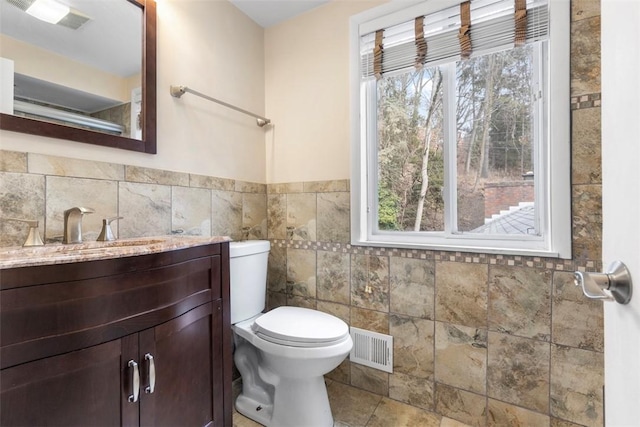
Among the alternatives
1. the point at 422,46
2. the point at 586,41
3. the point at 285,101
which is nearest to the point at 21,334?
the point at 285,101

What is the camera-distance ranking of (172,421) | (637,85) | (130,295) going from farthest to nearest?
(172,421) < (130,295) < (637,85)

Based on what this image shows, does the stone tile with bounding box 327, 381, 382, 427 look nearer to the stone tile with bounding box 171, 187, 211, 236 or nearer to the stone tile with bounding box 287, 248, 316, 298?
the stone tile with bounding box 287, 248, 316, 298

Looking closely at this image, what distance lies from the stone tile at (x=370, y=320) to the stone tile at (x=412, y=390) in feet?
0.81

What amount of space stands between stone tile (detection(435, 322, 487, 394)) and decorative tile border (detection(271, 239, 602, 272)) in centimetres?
33

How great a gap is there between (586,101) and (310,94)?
135 cm

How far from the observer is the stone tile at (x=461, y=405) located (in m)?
1.36

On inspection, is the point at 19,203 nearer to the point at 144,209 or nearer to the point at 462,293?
the point at 144,209

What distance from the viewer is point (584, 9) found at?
115cm

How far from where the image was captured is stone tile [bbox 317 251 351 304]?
170 centimetres

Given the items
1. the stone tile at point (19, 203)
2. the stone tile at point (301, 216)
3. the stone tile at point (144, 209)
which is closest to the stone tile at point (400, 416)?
the stone tile at point (301, 216)

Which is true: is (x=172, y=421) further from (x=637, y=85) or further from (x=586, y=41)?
(x=586, y=41)

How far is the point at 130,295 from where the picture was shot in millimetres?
812

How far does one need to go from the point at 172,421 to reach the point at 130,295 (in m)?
0.47

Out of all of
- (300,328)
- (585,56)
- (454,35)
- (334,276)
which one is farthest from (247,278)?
(585,56)
